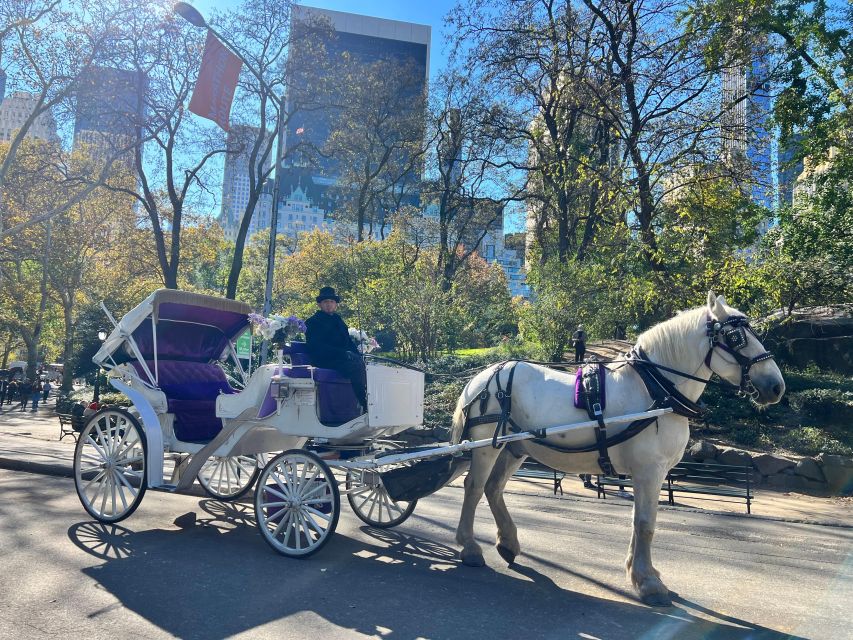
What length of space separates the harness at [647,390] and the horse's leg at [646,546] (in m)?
0.36

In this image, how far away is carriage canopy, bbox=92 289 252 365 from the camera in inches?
288

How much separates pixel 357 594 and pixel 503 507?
1656mm

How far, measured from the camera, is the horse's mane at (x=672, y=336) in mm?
5367

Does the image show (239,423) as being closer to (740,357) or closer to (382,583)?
(382,583)

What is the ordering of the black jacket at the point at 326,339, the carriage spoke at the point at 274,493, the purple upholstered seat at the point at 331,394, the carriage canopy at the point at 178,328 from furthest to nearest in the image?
the carriage canopy at the point at 178,328 → the black jacket at the point at 326,339 → the purple upholstered seat at the point at 331,394 → the carriage spoke at the point at 274,493

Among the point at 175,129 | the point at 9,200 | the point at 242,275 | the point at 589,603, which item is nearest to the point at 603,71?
the point at 175,129

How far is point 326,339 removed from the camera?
259 inches

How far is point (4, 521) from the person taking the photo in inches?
268

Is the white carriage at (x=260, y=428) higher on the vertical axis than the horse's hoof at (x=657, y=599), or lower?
higher

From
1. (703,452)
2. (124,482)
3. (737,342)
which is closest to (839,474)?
→ (703,452)

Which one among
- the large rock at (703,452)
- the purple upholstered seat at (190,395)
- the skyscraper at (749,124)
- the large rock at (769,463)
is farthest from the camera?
the skyscraper at (749,124)

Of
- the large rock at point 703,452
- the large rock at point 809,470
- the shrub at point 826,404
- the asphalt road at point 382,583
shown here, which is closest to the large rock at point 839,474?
the large rock at point 809,470

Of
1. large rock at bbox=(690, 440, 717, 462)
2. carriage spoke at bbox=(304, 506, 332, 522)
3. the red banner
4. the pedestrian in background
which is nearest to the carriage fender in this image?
carriage spoke at bbox=(304, 506, 332, 522)

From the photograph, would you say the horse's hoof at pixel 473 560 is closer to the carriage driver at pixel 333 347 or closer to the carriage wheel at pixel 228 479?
the carriage driver at pixel 333 347
